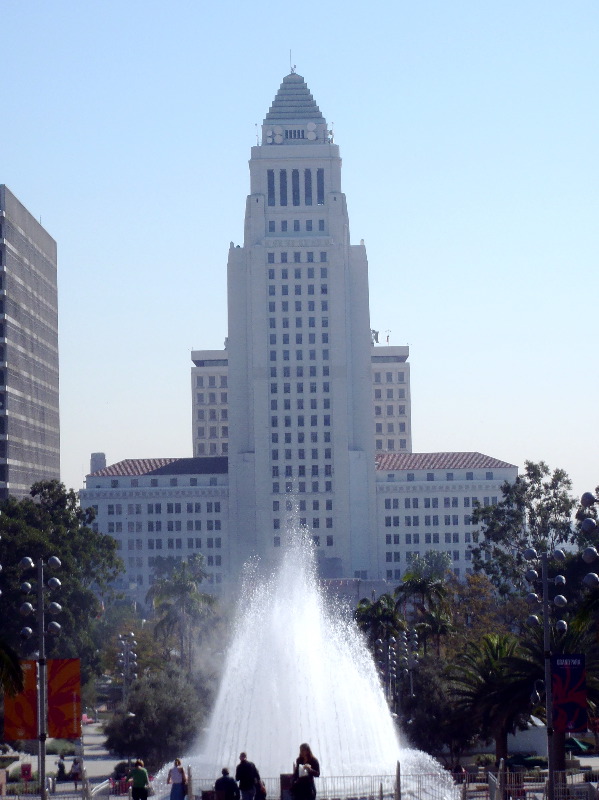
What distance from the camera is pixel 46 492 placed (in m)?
95.8

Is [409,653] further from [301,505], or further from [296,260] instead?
[296,260]

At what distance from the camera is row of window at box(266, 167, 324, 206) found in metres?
170

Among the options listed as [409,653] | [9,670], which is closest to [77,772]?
[409,653]

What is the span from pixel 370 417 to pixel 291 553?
1792 cm

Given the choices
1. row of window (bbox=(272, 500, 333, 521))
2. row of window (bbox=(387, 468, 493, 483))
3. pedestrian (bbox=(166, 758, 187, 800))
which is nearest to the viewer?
pedestrian (bbox=(166, 758, 187, 800))

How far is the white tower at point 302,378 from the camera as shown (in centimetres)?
16350

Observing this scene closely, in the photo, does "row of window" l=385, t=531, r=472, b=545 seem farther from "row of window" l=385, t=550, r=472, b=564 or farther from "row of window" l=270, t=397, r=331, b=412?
"row of window" l=270, t=397, r=331, b=412

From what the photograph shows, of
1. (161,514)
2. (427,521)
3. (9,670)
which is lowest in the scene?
(9,670)

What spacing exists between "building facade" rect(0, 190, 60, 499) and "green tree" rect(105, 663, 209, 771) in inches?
1879

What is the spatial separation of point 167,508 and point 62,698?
130026mm

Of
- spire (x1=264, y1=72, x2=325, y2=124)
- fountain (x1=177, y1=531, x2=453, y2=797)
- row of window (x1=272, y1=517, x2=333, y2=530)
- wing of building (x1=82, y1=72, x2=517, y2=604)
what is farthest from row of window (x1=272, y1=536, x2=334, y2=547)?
fountain (x1=177, y1=531, x2=453, y2=797)

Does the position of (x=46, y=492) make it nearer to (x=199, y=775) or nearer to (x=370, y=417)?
(x=199, y=775)

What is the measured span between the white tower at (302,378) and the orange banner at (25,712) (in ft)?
407

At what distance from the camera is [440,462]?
171m
